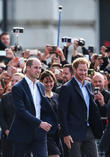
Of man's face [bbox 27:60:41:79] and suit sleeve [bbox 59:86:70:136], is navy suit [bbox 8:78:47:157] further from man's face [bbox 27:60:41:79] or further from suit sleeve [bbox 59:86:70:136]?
suit sleeve [bbox 59:86:70:136]

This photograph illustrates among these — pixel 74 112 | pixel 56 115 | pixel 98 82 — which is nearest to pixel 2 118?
pixel 56 115

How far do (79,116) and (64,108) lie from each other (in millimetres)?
225

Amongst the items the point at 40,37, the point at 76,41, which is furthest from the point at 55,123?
the point at 40,37

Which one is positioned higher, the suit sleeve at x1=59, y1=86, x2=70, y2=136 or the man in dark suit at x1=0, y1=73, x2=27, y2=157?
the suit sleeve at x1=59, y1=86, x2=70, y2=136

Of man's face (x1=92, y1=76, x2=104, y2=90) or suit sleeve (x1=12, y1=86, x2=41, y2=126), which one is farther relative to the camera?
man's face (x1=92, y1=76, x2=104, y2=90)

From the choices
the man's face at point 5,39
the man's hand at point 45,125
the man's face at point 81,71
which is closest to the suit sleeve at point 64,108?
the man's face at point 81,71

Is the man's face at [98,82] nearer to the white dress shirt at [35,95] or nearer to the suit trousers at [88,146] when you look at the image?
the suit trousers at [88,146]

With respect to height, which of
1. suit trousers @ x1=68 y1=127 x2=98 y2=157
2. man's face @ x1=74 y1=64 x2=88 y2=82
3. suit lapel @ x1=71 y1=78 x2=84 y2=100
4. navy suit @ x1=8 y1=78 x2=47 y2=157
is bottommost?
suit trousers @ x1=68 y1=127 x2=98 y2=157

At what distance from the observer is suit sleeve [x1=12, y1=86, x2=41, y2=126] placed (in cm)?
1177

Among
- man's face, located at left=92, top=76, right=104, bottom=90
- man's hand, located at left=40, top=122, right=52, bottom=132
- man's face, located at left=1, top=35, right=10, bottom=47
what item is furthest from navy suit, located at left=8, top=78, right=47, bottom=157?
man's face, located at left=1, top=35, right=10, bottom=47

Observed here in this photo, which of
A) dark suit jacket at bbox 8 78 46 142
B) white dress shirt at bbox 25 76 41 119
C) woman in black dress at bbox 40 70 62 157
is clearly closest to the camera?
dark suit jacket at bbox 8 78 46 142

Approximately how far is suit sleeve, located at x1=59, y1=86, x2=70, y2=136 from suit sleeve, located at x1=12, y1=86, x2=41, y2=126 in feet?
1.47

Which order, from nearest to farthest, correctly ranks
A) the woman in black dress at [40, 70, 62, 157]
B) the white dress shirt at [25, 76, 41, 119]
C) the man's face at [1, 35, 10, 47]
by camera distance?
the white dress shirt at [25, 76, 41, 119] < the woman in black dress at [40, 70, 62, 157] < the man's face at [1, 35, 10, 47]

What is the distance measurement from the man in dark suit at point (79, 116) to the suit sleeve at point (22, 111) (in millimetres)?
493
